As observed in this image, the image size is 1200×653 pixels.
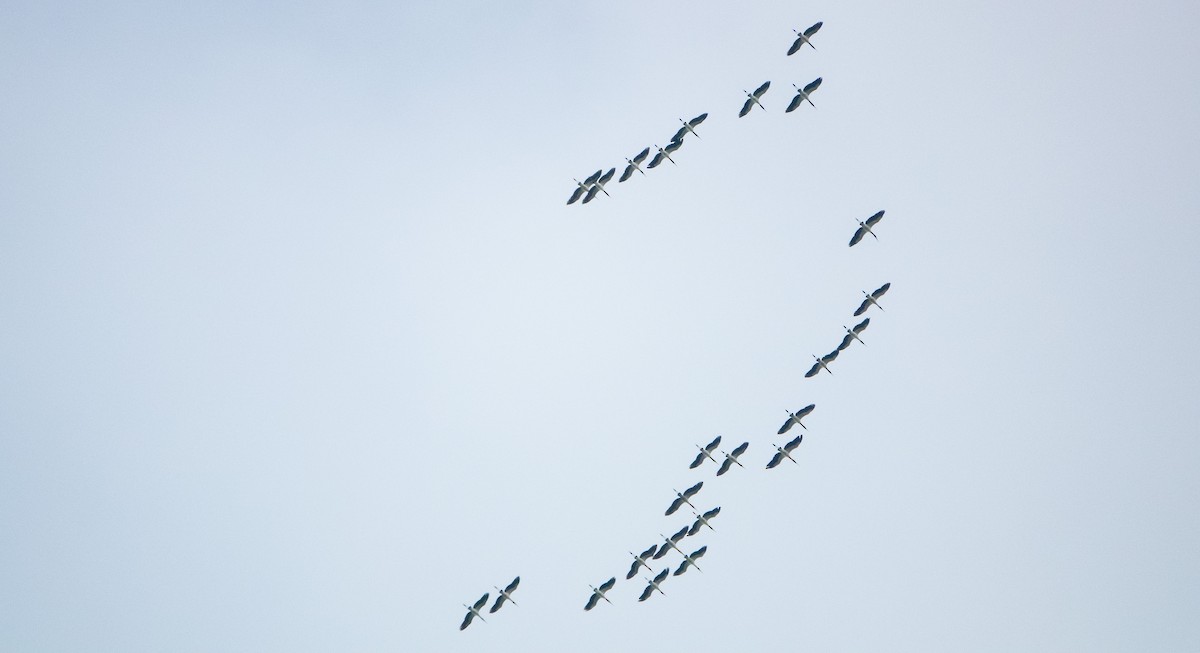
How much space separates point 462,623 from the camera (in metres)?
198
